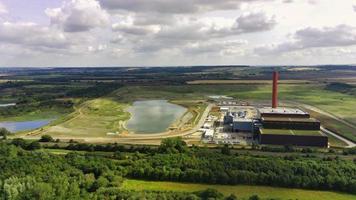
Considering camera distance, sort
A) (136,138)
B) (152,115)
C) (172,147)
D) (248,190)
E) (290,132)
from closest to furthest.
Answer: (248,190) < (172,147) < (290,132) < (136,138) < (152,115)

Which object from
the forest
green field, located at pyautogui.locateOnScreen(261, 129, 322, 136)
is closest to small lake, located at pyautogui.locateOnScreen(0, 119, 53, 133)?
the forest

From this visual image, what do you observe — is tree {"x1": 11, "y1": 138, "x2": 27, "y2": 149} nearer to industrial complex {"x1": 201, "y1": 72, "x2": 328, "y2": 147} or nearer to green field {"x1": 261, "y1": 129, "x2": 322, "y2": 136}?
industrial complex {"x1": 201, "y1": 72, "x2": 328, "y2": 147}

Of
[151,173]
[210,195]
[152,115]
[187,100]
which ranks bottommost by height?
[152,115]

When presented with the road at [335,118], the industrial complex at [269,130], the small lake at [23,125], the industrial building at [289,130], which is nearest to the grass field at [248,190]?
the industrial building at [289,130]

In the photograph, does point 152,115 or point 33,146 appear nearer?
point 33,146

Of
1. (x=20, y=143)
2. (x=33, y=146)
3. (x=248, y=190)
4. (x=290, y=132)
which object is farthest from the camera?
(x=290, y=132)

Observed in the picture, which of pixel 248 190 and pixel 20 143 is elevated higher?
pixel 20 143

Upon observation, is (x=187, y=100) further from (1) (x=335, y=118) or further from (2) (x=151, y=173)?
(2) (x=151, y=173)

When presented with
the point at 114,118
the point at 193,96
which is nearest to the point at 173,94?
the point at 193,96

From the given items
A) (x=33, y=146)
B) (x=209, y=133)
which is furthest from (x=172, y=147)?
(x=33, y=146)
